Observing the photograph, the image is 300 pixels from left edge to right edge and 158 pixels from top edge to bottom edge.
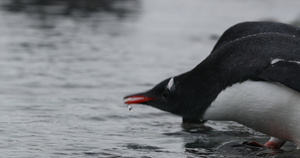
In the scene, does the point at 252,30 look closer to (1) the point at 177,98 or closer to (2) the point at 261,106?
(1) the point at 177,98

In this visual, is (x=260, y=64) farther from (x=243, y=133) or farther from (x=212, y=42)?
(x=212, y=42)

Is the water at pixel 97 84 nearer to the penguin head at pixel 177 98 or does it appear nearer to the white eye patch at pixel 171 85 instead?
the penguin head at pixel 177 98

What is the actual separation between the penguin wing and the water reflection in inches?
528

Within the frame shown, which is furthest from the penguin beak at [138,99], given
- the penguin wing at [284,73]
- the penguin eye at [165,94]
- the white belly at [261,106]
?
the penguin wing at [284,73]

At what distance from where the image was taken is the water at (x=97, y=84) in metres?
5.45

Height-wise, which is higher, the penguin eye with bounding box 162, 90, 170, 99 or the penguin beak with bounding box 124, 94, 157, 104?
the penguin eye with bounding box 162, 90, 170, 99

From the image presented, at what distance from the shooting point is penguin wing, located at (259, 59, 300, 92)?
4740mm

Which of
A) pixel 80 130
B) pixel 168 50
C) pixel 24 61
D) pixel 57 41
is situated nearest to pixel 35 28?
pixel 57 41

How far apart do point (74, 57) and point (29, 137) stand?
5.08 m

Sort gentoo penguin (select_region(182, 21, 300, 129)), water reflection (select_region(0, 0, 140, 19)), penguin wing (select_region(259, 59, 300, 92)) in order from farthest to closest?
water reflection (select_region(0, 0, 140, 19)), gentoo penguin (select_region(182, 21, 300, 129)), penguin wing (select_region(259, 59, 300, 92))

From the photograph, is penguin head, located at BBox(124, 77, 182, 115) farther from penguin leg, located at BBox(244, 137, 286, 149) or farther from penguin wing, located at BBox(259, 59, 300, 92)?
penguin wing, located at BBox(259, 59, 300, 92)

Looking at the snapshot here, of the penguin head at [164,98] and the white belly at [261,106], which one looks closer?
the white belly at [261,106]

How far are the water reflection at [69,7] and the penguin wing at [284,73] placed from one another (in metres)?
13.4

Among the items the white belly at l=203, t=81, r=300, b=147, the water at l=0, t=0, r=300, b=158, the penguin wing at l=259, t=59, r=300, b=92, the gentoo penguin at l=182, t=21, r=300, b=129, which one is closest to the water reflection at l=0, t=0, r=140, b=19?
the water at l=0, t=0, r=300, b=158
